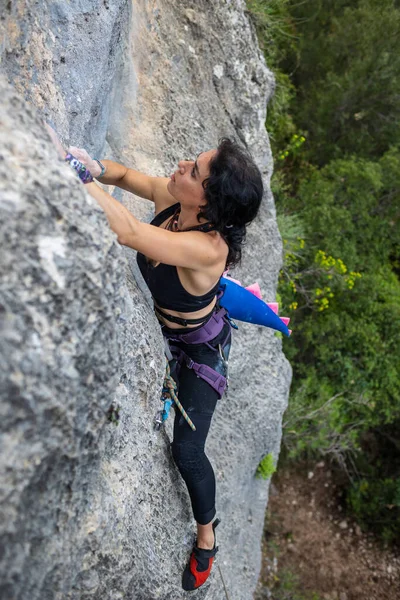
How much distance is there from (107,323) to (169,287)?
0.82 metres

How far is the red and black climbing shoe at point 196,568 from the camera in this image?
2.52 meters

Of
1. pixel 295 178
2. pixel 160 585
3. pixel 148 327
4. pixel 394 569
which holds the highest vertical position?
pixel 148 327

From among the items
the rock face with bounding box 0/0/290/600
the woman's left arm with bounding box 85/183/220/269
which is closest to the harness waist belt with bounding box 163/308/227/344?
the rock face with bounding box 0/0/290/600

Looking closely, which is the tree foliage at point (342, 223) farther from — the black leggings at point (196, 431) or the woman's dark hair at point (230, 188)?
the woman's dark hair at point (230, 188)

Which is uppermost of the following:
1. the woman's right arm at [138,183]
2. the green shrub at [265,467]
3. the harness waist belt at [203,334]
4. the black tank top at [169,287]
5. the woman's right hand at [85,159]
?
the woman's right hand at [85,159]

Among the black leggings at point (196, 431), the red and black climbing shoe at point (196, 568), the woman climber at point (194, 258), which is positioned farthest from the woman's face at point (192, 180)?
the red and black climbing shoe at point (196, 568)

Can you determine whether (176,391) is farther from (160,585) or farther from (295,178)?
(295,178)

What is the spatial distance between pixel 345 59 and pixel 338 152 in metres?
1.42

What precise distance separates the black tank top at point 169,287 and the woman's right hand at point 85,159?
37cm

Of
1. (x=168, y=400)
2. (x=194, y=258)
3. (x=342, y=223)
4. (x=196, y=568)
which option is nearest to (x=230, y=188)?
(x=194, y=258)

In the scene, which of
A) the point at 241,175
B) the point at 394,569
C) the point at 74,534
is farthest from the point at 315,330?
the point at 74,534

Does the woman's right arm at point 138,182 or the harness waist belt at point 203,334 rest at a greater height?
the woman's right arm at point 138,182

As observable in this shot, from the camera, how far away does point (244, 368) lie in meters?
3.87

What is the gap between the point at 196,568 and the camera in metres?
2.54
